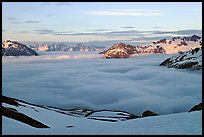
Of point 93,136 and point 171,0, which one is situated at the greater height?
point 171,0

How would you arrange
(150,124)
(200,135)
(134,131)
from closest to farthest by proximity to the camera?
(200,135) < (134,131) < (150,124)

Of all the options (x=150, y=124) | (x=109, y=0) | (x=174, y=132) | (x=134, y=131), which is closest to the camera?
(x=109, y=0)

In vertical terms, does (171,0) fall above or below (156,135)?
above

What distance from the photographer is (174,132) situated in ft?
81.8

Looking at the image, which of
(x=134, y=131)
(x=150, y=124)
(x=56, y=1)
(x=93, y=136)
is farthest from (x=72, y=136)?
(x=56, y=1)

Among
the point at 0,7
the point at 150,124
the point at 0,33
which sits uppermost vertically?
the point at 0,7

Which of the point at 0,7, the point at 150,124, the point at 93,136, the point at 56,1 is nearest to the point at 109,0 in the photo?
the point at 56,1

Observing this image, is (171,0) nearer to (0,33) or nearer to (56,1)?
(56,1)

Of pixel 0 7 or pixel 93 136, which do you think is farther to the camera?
pixel 93 136

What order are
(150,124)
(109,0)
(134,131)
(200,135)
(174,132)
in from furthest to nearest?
(150,124) < (134,131) < (174,132) < (200,135) < (109,0)

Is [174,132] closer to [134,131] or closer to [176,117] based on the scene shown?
[134,131]

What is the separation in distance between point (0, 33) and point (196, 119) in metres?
17.4

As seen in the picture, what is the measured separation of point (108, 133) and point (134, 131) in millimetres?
2194

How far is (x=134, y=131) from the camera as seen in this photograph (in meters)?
26.5
